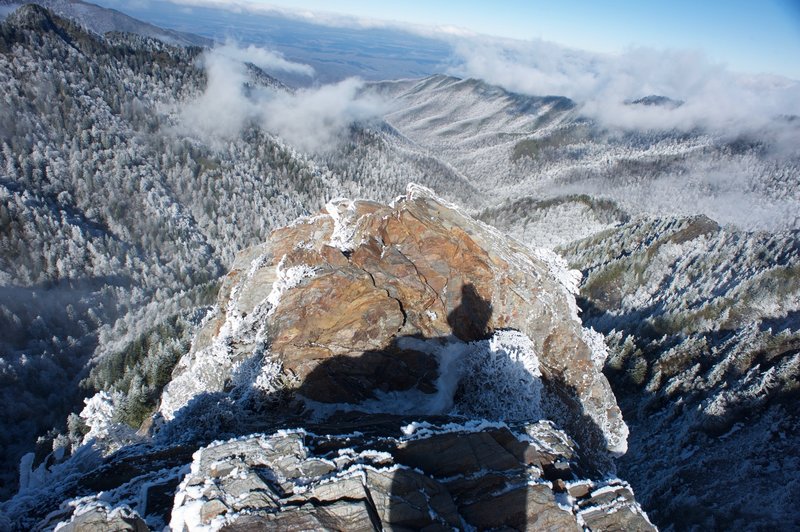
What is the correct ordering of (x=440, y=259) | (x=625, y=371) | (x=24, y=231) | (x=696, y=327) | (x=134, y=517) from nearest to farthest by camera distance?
(x=134, y=517), (x=440, y=259), (x=625, y=371), (x=696, y=327), (x=24, y=231)

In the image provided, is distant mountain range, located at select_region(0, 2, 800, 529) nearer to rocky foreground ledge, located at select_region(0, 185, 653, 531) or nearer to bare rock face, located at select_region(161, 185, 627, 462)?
rocky foreground ledge, located at select_region(0, 185, 653, 531)

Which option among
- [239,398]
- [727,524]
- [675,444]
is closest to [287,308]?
[239,398]

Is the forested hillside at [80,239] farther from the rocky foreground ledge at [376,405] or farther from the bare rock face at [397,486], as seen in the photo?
the bare rock face at [397,486]

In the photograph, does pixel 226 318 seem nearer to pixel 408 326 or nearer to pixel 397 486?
pixel 408 326

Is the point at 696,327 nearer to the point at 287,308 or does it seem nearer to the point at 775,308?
the point at 775,308

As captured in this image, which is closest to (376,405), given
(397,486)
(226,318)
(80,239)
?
(397,486)

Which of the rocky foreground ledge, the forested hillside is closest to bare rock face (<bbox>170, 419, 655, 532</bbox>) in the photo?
the rocky foreground ledge
